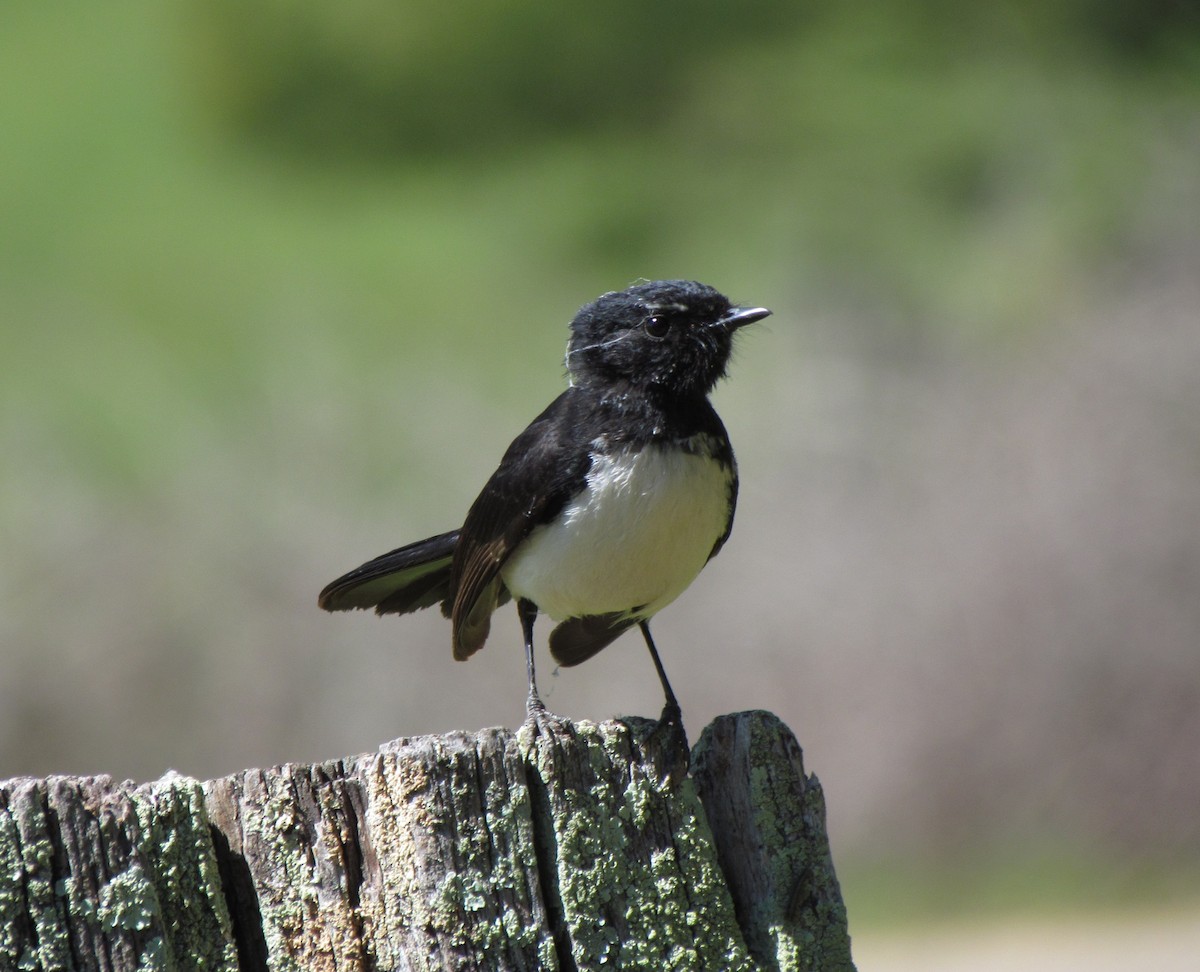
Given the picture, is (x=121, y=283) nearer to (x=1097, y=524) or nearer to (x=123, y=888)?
(x=1097, y=524)

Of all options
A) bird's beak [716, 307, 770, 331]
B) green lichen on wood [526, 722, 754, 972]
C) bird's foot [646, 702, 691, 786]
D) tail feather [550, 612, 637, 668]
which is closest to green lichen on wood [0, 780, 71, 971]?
green lichen on wood [526, 722, 754, 972]

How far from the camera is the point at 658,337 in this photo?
386 centimetres

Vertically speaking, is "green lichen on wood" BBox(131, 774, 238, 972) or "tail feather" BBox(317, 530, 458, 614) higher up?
"tail feather" BBox(317, 530, 458, 614)

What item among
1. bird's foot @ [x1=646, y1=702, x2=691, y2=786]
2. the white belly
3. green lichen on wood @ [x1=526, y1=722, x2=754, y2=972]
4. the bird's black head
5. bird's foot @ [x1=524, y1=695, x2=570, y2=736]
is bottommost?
green lichen on wood @ [x1=526, y1=722, x2=754, y2=972]

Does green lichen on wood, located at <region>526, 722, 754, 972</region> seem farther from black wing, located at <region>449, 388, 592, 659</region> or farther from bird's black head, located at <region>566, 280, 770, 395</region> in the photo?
bird's black head, located at <region>566, 280, 770, 395</region>

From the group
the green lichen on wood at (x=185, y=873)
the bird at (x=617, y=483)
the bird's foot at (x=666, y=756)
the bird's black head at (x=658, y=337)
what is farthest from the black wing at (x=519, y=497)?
the green lichen on wood at (x=185, y=873)

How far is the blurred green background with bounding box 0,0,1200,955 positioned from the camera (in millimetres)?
8805

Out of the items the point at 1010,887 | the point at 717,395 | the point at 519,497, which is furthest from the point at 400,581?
the point at 717,395

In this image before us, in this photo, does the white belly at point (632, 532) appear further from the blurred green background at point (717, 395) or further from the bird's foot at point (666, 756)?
the blurred green background at point (717, 395)

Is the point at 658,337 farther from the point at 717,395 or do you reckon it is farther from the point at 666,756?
the point at 717,395

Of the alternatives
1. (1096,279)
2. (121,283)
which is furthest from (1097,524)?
(121,283)

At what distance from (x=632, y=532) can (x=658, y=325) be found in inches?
24.6

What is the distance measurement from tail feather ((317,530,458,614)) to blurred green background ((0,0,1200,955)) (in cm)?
459

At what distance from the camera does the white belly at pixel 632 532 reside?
11.9 feet
